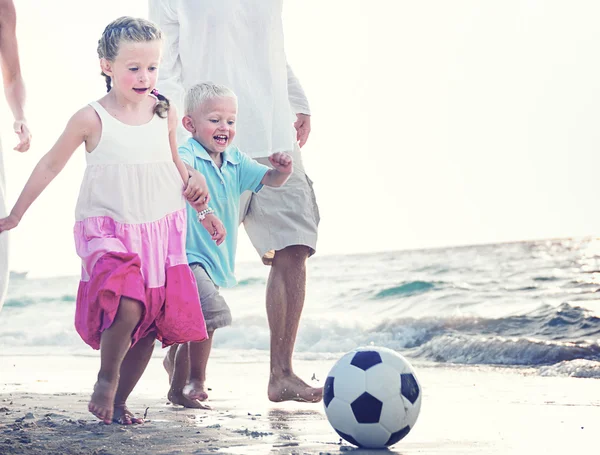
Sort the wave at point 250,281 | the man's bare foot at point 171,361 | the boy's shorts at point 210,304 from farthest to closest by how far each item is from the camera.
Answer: the wave at point 250,281 < the man's bare foot at point 171,361 < the boy's shorts at point 210,304

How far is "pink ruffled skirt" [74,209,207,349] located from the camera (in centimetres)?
306

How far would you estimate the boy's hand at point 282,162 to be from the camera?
152 inches

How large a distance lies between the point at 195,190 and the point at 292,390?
44.3 inches

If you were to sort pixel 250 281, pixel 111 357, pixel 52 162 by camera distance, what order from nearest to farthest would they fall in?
1. pixel 111 357
2. pixel 52 162
3. pixel 250 281

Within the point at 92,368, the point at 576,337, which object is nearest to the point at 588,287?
the point at 576,337

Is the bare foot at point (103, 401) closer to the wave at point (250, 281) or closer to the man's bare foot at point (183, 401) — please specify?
the man's bare foot at point (183, 401)

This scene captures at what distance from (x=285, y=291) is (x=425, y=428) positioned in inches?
41.2

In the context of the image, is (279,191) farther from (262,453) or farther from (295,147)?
(262,453)

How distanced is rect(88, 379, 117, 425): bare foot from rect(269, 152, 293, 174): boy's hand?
128cm

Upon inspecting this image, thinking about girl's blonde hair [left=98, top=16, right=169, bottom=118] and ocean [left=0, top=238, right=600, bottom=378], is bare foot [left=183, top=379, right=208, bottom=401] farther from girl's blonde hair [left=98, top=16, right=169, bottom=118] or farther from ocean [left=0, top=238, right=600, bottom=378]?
ocean [left=0, top=238, right=600, bottom=378]

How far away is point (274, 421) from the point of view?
11.8 feet

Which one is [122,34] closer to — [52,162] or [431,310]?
[52,162]

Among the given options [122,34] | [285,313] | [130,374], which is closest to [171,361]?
[285,313]

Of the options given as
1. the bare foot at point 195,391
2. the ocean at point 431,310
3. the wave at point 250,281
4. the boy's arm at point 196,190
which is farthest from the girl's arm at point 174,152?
the wave at point 250,281
